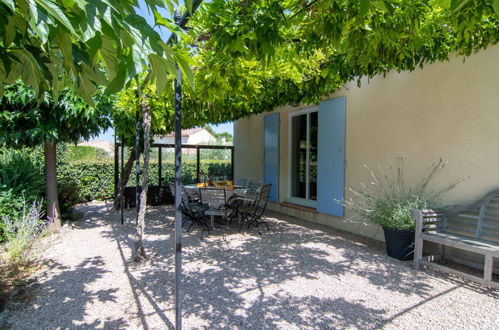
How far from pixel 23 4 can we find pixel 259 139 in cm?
791

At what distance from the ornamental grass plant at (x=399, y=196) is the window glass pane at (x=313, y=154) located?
168cm

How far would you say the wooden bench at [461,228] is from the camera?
334 cm

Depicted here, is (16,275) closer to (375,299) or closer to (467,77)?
(375,299)

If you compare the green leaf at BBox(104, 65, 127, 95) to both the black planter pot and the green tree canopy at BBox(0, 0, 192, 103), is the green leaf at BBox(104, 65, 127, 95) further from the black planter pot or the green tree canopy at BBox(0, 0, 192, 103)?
the black planter pot

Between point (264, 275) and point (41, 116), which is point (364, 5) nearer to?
point (264, 275)

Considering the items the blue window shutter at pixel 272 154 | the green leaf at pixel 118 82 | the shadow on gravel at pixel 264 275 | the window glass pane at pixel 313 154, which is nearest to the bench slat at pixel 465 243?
the shadow on gravel at pixel 264 275

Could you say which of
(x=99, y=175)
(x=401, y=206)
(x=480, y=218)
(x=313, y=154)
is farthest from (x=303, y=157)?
(x=99, y=175)

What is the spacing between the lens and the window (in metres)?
6.84

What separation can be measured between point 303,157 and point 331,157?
4.07 ft

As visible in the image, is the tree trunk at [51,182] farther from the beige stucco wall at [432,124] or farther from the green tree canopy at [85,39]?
the beige stucco wall at [432,124]

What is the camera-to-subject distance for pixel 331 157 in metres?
5.98

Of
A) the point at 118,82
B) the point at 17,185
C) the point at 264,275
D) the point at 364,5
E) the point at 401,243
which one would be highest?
the point at 364,5

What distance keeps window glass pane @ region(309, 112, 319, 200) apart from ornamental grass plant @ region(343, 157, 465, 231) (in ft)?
5.52

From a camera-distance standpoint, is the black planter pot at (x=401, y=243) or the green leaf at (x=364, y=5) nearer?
the green leaf at (x=364, y=5)
